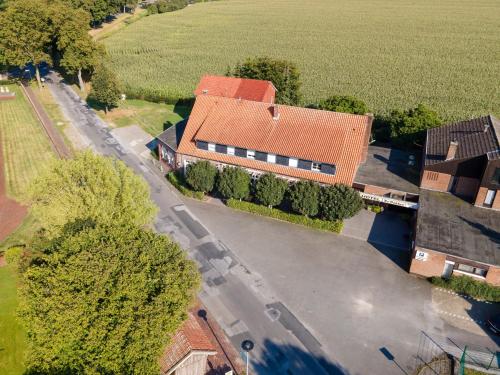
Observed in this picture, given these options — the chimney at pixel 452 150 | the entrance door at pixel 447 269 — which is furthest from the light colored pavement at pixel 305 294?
the chimney at pixel 452 150

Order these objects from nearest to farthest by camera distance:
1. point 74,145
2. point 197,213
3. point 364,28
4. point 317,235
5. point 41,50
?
1. point 317,235
2. point 197,213
3. point 74,145
4. point 41,50
5. point 364,28

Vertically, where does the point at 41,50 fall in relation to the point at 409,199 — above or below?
above

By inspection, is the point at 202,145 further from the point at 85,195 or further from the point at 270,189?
the point at 85,195

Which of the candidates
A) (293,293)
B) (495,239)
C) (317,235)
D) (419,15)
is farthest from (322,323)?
(419,15)

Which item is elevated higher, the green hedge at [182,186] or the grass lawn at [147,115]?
the grass lawn at [147,115]

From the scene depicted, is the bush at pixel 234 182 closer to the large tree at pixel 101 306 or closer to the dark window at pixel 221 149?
the dark window at pixel 221 149

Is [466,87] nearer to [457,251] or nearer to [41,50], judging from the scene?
[457,251]

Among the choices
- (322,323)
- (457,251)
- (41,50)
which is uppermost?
(41,50)
